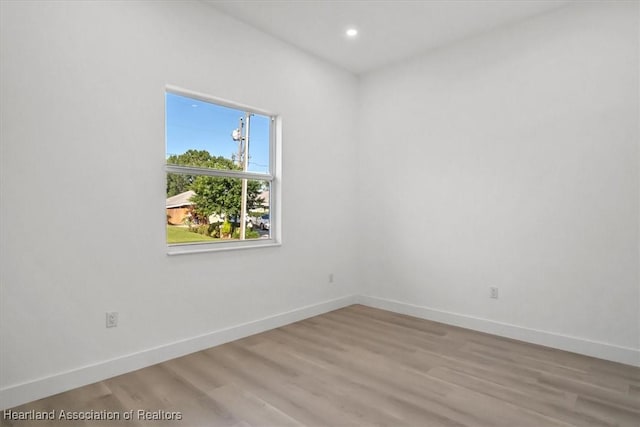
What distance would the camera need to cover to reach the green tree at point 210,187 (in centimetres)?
317

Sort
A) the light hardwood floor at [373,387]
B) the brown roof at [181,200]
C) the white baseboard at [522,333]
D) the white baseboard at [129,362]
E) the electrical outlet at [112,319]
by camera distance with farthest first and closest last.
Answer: the brown roof at [181,200], the white baseboard at [522,333], the electrical outlet at [112,319], the white baseboard at [129,362], the light hardwood floor at [373,387]

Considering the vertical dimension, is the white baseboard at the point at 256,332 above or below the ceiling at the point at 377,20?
below

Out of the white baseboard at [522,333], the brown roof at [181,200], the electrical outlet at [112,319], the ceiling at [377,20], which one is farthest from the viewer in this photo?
the ceiling at [377,20]

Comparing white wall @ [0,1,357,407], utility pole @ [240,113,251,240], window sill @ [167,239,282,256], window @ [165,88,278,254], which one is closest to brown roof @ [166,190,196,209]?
window @ [165,88,278,254]

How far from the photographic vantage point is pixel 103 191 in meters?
2.64

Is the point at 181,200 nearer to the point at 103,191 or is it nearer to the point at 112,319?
the point at 103,191

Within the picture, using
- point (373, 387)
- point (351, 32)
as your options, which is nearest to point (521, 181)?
point (351, 32)

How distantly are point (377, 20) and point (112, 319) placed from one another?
3.39 m

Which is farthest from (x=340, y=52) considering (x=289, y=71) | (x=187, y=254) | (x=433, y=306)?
(x=433, y=306)

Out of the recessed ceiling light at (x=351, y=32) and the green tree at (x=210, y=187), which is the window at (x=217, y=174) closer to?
the green tree at (x=210, y=187)

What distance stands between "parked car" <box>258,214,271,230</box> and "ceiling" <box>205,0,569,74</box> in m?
1.88

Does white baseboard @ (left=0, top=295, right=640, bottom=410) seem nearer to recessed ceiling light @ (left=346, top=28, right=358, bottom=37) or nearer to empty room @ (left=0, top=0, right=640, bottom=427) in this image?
empty room @ (left=0, top=0, right=640, bottom=427)

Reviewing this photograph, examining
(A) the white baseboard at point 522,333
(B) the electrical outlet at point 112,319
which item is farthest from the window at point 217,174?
(A) the white baseboard at point 522,333

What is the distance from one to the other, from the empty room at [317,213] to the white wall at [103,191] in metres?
0.01
